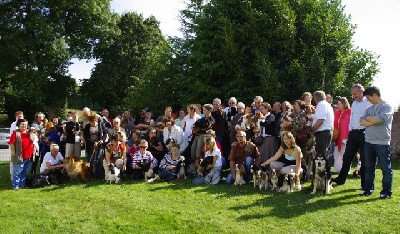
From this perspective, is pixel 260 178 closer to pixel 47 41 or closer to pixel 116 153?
pixel 116 153

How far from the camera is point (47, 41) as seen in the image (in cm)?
2523

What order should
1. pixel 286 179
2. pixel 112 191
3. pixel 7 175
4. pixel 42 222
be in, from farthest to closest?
1. pixel 7 175
2. pixel 112 191
3. pixel 286 179
4. pixel 42 222

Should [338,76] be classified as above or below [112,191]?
above

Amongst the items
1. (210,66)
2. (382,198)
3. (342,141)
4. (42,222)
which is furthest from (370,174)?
(210,66)

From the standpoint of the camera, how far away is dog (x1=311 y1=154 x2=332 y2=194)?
703 centimetres

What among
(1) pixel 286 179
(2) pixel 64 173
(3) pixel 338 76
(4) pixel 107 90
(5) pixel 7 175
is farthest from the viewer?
(4) pixel 107 90

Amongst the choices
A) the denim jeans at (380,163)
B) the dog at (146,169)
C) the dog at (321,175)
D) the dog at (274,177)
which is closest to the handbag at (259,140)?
the dog at (274,177)

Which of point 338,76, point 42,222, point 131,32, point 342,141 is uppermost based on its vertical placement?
point 131,32

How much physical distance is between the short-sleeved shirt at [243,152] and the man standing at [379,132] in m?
2.57

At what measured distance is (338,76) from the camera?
43.2ft

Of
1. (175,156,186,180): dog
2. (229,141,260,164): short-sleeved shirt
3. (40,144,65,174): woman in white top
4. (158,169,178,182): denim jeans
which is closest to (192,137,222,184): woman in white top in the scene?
(229,141,260,164): short-sleeved shirt

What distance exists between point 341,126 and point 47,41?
21.9 metres

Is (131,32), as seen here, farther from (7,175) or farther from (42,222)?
(42,222)

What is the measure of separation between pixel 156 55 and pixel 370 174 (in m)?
13.2
